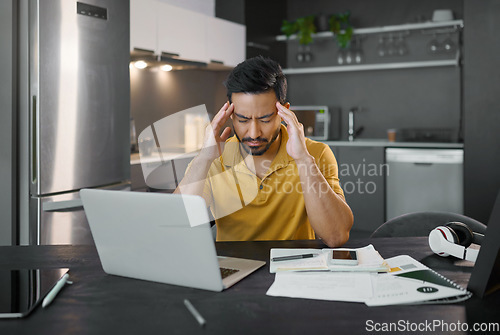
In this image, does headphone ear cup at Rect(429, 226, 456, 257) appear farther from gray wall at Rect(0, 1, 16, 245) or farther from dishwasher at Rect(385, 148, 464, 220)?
dishwasher at Rect(385, 148, 464, 220)

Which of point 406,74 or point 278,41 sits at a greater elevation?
point 278,41

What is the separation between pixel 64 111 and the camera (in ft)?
9.28

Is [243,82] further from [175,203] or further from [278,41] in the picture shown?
[278,41]

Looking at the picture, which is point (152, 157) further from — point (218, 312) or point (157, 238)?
point (218, 312)

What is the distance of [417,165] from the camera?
4.41 meters

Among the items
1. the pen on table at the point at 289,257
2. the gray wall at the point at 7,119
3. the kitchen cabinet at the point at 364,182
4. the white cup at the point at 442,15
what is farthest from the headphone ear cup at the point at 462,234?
the white cup at the point at 442,15

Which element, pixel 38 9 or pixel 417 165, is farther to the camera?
pixel 417 165

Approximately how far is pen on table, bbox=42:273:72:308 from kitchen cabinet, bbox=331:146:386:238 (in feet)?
11.9

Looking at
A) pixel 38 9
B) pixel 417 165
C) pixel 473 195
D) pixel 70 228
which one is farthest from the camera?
pixel 417 165

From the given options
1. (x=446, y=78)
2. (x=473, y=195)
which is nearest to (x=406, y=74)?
(x=446, y=78)

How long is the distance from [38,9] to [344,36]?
2.98 metres

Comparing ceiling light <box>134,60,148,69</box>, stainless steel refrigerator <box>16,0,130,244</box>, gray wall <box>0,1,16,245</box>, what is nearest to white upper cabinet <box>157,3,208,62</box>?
ceiling light <box>134,60,148,69</box>

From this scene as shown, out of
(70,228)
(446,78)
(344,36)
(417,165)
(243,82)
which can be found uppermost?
(344,36)

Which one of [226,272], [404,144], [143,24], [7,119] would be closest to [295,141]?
[226,272]
